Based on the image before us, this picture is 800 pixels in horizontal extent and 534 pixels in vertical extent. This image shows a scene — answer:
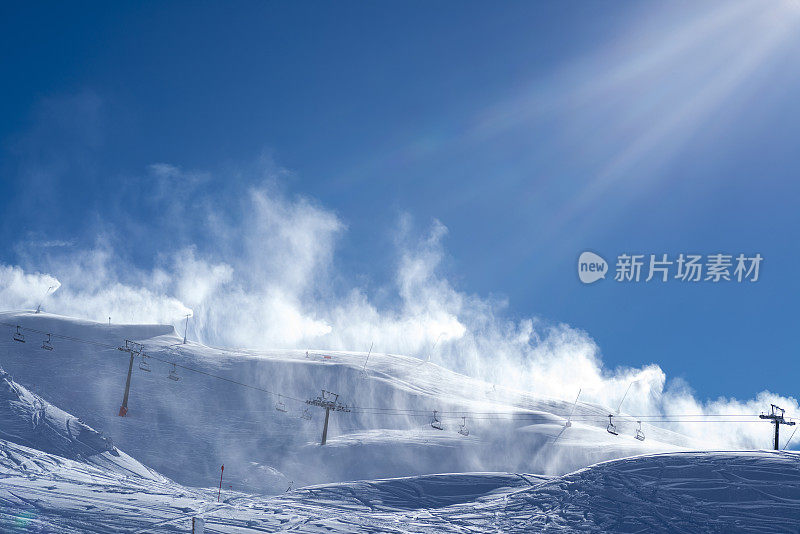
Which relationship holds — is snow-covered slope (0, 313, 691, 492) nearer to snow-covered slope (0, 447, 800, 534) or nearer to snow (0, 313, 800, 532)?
snow (0, 313, 800, 532)

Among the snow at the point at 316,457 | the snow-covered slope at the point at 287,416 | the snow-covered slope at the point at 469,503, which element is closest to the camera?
the snow-covered slope at the point at 469,503

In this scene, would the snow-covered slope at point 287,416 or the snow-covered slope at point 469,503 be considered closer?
the snow-covered slope at point 469,503

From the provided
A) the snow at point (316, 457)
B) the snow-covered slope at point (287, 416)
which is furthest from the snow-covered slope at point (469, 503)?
the snow-covered slope at point (287, 416)

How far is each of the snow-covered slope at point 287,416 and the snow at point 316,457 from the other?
11.1 inches

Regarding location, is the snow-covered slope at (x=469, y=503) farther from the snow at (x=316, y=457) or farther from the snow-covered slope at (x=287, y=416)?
the snow-covered slope at (x=287, y=416)

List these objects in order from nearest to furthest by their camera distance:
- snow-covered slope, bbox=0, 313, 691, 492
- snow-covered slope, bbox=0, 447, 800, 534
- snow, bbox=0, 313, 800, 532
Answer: snow-covered slope, bbox=0, 447, 800, 534, snow, bbox=0, 313, 800, 532, snow-covered slope, bbox=0, 313, 691, 492

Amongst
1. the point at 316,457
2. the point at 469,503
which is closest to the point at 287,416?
the point at 316,457

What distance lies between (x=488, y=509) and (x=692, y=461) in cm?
1066

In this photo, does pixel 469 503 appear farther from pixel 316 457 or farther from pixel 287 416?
pixel 287 416

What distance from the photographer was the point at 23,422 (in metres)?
49.7

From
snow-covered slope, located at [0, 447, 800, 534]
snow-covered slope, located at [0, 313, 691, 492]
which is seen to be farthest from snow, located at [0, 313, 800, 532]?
snow-covered slope, located at [0, 313, 691, 492]

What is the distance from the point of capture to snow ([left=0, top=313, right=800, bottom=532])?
93.5ft

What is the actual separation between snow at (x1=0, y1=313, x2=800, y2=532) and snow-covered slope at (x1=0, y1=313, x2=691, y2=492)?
0.28 m

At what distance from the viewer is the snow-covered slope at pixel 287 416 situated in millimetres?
64938
